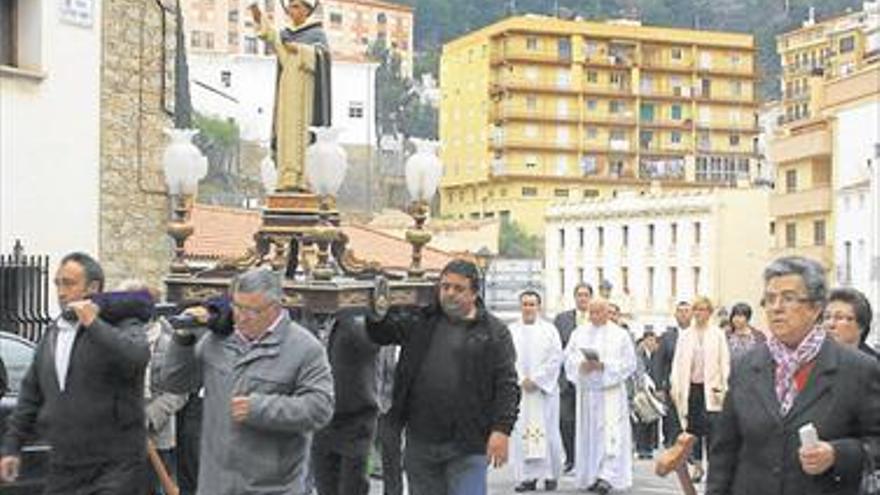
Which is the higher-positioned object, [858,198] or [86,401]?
[858,198]

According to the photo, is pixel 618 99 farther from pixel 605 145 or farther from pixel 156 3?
pixel 156 3

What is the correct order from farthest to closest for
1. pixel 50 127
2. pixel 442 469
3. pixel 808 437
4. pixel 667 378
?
pixel 50 127 < pixel 667 378 < pixel 442 469 < pixel 808 437

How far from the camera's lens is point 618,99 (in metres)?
129

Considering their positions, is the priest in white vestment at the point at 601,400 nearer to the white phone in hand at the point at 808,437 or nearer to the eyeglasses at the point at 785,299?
the eyeglasses at the point at 785,299

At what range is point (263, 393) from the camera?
27.1 ft

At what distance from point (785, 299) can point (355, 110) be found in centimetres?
9646

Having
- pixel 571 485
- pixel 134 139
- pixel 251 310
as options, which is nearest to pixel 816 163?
pixel 134 139

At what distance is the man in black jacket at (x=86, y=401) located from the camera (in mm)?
8852

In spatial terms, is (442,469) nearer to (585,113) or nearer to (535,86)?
(535,86)

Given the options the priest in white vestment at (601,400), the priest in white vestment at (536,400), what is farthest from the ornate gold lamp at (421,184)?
the priest in white vestment at (601,400)

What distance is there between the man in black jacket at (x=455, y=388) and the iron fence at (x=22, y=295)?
11.9 m

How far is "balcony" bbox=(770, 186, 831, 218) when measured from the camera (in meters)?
75.9

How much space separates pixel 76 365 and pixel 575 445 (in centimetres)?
1098

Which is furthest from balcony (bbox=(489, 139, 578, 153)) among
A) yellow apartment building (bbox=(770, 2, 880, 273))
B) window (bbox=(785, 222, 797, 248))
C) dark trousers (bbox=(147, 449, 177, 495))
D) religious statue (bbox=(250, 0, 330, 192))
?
dark trousers (bbox=(147, 449, 177, 495))
